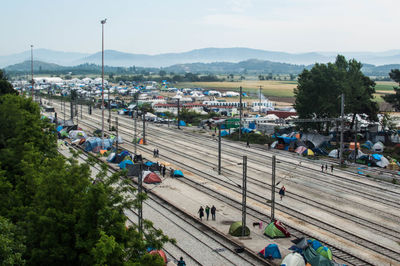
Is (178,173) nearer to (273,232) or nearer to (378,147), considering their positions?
(273,232)

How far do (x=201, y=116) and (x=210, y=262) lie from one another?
76.1 m

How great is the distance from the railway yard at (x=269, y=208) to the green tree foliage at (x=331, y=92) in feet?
33.8

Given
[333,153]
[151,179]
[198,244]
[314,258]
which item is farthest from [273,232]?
[333,153]

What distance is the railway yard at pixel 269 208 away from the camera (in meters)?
25.3

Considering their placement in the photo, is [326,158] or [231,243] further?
[326,158]

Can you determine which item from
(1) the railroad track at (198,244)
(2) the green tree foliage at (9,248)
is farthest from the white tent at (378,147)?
(2) the green tree foliage at (9,248)

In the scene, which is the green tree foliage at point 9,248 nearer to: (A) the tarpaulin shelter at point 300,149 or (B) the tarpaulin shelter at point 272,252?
(B) the tarpaulin shelter at point 272,252

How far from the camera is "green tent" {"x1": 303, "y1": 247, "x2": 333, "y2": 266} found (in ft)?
71.6

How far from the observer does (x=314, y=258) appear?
2220 cm

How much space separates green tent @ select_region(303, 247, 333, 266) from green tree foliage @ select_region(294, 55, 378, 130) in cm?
4019

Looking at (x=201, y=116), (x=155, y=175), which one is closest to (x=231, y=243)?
(x=155, y=175)

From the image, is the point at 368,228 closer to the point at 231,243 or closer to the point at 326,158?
the point at 231,243

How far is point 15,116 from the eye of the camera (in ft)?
110

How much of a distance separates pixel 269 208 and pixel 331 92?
33383 mm
